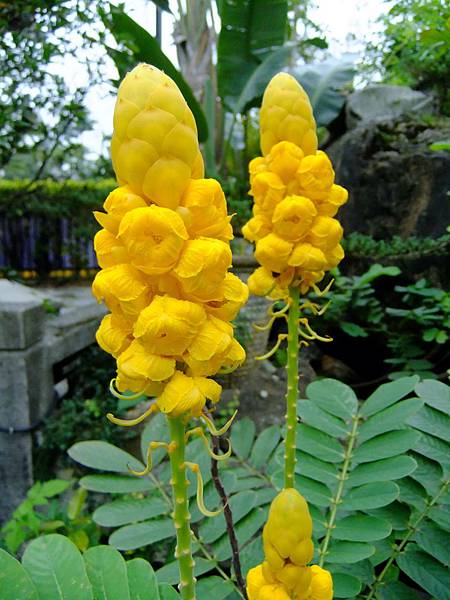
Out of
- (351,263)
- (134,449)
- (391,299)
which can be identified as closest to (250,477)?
(134,449)

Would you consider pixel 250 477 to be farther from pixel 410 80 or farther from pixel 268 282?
pixel 410 80

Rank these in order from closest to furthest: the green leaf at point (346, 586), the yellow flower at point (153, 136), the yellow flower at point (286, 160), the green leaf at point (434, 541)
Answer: the yellow flower at point (153, 136) < the green leaf at point (346, 586) < the green leaf at point (434, 541) < the yellow flower at point (286, 160)

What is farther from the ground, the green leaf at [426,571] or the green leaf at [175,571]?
the green leaf at [426,571]

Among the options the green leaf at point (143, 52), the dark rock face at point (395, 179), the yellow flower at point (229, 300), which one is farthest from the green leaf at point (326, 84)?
the yellow flower at point (229, 300)

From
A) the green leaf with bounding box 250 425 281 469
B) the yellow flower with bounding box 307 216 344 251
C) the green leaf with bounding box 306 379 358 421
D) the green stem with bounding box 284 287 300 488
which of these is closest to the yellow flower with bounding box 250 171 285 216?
the yellow flower with bounding box 307 216 344 251

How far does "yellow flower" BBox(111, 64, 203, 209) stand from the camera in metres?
0.62

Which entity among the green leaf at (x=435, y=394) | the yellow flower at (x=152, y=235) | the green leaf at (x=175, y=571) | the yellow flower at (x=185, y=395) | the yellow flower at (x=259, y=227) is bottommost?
the green leaf at (x=175, y=571)

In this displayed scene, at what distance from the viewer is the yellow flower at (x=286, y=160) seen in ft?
4.01

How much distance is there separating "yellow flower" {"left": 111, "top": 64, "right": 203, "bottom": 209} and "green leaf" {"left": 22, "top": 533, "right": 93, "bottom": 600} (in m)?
0.56

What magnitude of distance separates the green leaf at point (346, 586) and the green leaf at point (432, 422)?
1.36ft

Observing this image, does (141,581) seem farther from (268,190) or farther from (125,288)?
(268,190)

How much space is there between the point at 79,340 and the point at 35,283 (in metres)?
3.71

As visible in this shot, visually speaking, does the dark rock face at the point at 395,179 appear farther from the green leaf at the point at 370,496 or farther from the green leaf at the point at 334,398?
the green leaf at the point at 370,496

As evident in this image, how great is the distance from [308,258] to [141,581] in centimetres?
76
